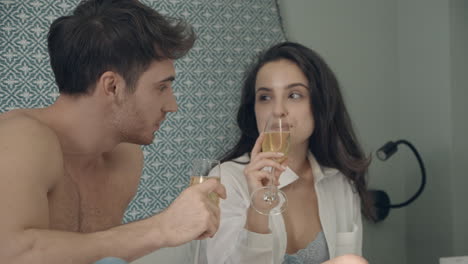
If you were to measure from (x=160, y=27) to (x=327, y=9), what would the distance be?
1.63 meters

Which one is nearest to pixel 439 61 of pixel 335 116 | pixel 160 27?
pixel 335 116

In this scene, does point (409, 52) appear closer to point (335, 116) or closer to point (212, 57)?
point (335, 116)

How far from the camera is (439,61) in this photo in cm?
318

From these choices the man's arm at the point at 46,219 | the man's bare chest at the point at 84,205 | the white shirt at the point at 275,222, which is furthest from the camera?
the white shirt at the point at 275,222

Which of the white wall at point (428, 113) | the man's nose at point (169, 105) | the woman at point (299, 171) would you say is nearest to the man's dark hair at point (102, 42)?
the man's nose at point (169, 105)

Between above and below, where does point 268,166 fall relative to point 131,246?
above

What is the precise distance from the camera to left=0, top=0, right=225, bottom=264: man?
53.6 inches

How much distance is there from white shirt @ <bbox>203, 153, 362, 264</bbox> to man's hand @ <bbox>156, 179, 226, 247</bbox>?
22.2 inches

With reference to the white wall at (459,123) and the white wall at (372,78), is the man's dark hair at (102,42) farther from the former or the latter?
the white wall at (459,123)

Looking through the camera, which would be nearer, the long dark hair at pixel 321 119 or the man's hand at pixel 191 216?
the man's hand at pixel 191 216

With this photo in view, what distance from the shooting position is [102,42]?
65.8 inches

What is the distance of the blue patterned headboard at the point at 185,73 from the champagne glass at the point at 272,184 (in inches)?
22.2

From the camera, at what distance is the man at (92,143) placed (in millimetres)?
1362

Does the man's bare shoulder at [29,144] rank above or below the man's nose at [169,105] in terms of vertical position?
below
